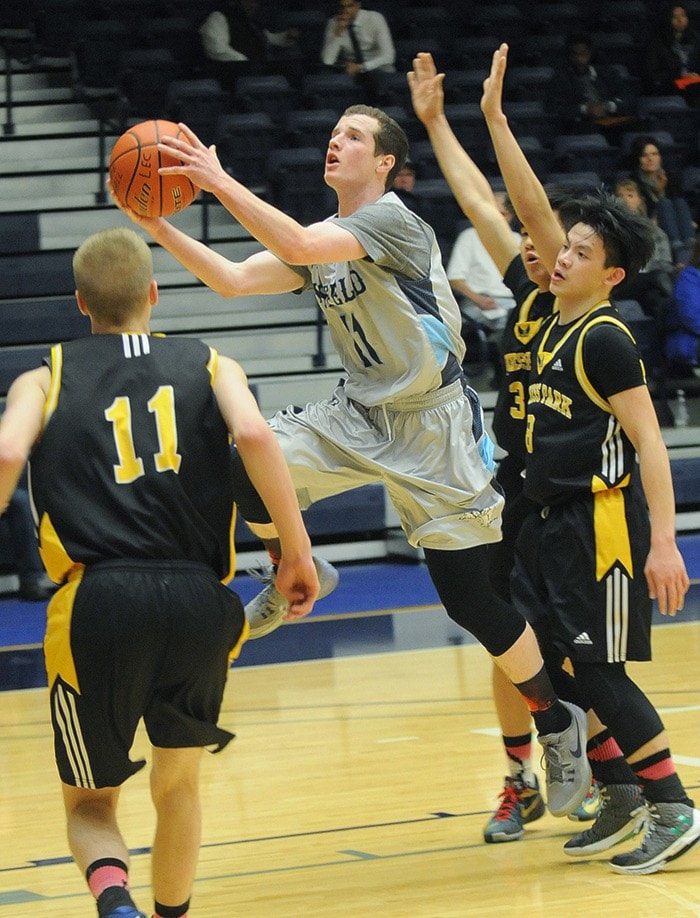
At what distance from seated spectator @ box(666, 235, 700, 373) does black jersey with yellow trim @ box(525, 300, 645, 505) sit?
A: 20.9 ft

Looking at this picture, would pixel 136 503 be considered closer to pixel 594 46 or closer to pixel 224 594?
pixel 224 594

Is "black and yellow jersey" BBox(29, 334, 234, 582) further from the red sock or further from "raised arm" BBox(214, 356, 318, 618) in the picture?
the red sock

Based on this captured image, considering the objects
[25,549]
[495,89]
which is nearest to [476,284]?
[25,549]

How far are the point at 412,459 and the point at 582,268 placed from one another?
0.73 meters

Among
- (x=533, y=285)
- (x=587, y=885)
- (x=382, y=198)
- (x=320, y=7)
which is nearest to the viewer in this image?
(x=587, y=885)

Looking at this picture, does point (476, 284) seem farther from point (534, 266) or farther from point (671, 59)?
point (534, 266)

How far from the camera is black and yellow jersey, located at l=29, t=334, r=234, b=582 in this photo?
292 cm

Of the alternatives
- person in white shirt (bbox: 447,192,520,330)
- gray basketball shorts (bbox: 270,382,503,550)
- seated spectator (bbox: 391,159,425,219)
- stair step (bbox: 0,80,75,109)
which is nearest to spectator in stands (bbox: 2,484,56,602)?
person in white shirt (bbox: 447,192,520,330)

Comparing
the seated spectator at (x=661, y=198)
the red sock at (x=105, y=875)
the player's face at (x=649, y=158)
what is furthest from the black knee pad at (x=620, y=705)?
the player's face at (x=649, y=158)

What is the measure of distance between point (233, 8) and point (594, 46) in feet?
11.0

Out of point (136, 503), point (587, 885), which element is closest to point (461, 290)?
point (587, 885)

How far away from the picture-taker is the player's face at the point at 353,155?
4.16 m

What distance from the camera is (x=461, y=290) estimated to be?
1000 centimetres

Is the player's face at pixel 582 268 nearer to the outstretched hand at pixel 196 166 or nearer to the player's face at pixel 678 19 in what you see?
the outstretched hand at pixel 196 166
